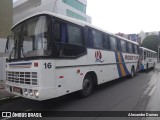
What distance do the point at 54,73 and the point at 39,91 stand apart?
27.4 inches

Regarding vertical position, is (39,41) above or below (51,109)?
above

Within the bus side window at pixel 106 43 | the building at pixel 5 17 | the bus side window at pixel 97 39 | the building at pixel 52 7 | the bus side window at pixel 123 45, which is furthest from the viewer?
the building at pixel 52 7

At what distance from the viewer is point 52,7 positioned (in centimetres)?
2755

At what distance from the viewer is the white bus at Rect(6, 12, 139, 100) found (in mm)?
4773

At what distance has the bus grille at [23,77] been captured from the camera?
4779 millimetres

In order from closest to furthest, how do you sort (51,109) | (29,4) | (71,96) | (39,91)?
(39,91) < (51,109) < (71,96) < (29,4)

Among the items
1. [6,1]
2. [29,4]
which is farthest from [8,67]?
[29,4]

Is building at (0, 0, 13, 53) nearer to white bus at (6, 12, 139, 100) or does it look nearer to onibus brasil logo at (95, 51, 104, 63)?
white bus at (6, 12, 139, 100)

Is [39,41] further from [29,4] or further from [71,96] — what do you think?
[29,4]

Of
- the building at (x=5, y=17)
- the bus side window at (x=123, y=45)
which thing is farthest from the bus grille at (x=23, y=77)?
the building at (x=5, y=17)

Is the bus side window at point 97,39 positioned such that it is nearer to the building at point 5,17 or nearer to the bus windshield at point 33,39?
the bus windshield at point 33,39

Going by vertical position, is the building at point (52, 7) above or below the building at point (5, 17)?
above

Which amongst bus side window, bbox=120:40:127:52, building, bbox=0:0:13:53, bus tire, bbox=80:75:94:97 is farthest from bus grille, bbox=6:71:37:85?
building, bbox=0:0:13:53

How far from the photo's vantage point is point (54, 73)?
498 centimetres
